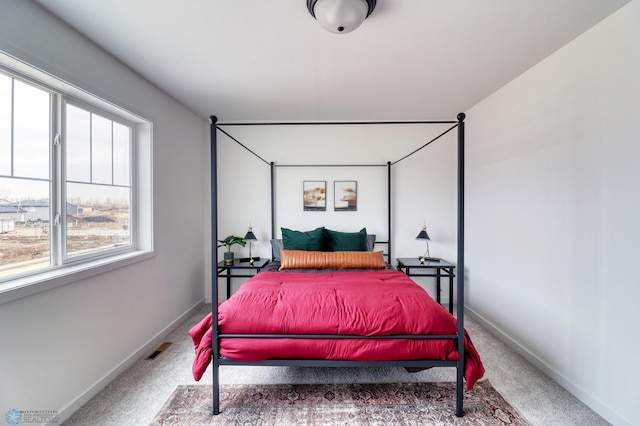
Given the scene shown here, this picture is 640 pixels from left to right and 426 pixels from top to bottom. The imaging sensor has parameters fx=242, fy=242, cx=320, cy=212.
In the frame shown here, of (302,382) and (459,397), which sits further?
(302,382)

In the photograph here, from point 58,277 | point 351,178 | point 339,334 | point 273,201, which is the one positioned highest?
point 351,178

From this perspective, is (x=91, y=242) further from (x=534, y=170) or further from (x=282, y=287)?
(x=534, y=170)

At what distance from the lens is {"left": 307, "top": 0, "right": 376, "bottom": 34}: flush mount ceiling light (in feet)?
4.45

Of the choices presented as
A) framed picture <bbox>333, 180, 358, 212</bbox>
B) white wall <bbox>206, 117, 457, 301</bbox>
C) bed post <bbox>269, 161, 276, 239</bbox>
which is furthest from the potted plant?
framed picture <bbox>333, 180, 358, 212</bbox>

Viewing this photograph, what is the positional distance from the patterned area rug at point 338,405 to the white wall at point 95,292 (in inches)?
25.6

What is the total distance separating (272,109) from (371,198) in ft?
5.84

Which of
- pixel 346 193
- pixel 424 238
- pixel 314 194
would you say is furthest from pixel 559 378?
pixel 314 194

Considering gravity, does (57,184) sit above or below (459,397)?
above

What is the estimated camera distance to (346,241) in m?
3.12

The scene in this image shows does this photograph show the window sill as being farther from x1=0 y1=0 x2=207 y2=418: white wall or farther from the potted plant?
the potted plant

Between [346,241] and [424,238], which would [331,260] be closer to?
[346,241]

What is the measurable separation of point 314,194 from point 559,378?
2954mm

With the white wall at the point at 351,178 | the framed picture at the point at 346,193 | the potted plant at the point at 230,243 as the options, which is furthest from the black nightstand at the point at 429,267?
the potted plant at the point at 230,243

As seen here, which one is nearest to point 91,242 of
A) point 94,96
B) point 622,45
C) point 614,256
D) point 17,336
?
point 17,336
